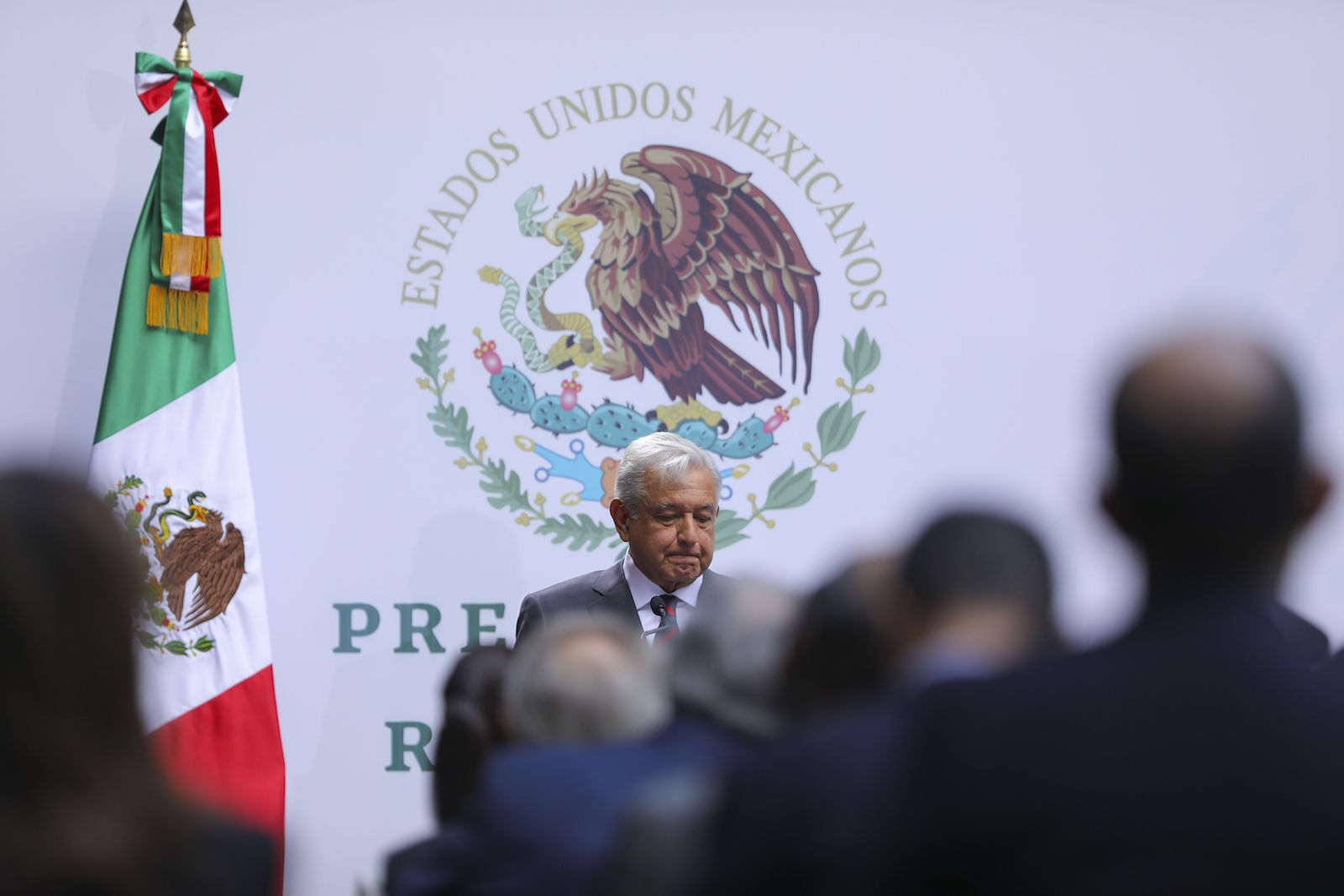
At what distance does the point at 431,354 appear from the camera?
13.8 ft

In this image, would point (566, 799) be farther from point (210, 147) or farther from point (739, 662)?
point (210, 147)

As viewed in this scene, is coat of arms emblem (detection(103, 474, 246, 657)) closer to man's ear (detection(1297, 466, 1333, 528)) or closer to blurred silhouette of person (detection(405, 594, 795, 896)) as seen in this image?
blurred silhouette of person (detection(405, 594, 795, 896))

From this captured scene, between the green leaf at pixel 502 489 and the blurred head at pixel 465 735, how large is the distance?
217 cm

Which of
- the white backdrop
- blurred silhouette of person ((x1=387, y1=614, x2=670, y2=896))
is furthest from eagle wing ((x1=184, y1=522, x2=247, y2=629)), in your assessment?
blurred silhouette of person ((x1=387, y1=614, x2=670, y2=896))

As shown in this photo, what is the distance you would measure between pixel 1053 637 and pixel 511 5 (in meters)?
3.37

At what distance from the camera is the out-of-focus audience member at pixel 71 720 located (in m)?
1.03

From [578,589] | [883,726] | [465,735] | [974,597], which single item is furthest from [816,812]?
[578,589]

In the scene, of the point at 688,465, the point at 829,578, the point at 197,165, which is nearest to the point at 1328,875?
the point at 829,578

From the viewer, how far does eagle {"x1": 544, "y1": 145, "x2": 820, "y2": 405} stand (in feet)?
14.1

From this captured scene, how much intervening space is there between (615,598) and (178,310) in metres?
1.49

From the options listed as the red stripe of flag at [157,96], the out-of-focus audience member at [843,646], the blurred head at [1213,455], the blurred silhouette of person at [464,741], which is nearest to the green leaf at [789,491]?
the red stripe of flag at [157,96]

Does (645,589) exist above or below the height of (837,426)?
below

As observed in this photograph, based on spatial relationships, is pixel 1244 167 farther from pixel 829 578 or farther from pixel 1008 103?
pixel 829 578

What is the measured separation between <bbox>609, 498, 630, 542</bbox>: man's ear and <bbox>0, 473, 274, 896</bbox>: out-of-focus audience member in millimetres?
2645
